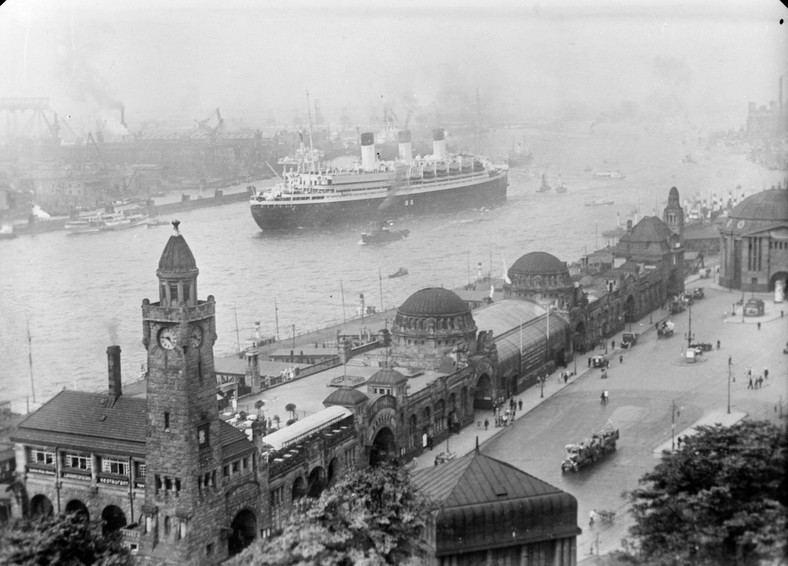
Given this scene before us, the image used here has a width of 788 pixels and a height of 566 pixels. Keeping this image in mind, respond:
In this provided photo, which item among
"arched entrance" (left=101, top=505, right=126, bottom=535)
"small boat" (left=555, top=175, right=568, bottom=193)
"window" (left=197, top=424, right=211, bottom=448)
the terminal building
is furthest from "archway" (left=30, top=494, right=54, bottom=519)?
"small boat" (left=555, top=175, right=568, bottom=193)

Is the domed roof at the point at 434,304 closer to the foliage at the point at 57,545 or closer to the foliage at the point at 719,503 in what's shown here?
the foliage at the point at 719,503

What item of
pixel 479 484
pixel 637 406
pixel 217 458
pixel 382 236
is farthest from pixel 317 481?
pixel 382 236

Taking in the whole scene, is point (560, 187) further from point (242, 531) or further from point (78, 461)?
point (78, 461)

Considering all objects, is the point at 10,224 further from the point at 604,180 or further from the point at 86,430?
the point at 604,180

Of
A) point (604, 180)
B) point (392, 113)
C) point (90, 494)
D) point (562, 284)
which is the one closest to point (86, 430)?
point (90, 494)

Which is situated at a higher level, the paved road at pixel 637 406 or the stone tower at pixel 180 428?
the stone tower at pixel 180 428

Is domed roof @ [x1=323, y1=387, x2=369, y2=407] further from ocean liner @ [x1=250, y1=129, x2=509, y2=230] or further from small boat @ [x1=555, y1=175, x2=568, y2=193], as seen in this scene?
small boat @ [x1=555, y1=175, x2=568, y2=193]

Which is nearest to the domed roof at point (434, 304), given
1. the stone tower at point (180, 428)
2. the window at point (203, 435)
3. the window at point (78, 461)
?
the stone tower at point (180, 428)
